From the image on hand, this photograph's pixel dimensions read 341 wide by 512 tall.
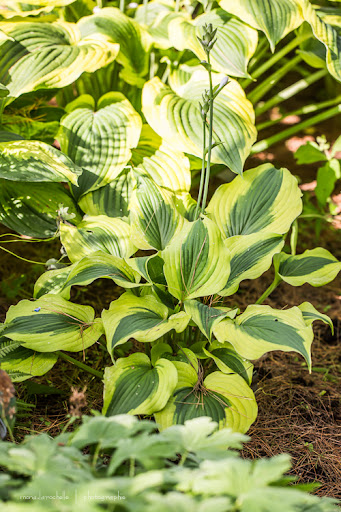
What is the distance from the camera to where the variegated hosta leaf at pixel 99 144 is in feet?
5.60

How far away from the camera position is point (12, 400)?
35.6 inches

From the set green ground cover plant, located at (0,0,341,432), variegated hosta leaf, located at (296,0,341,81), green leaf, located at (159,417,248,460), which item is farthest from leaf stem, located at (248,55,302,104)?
green leaf, located at (159,417,248,460)

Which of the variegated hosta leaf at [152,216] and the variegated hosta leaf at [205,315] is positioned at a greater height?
the variegated hosta leaf at [152,216]

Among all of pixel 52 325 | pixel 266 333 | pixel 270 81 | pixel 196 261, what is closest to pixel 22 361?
pixel 52 325

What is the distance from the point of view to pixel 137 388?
1.17 metres

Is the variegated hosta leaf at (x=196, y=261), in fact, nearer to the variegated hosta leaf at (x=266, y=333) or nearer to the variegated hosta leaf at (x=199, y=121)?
the variegated hosta leaf at (x=266, y=333)

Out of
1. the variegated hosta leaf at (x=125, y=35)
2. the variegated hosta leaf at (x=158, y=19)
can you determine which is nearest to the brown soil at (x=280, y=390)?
the variegated hosta leaf at (x=125, y=35)

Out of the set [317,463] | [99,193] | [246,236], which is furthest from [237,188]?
[317,463]

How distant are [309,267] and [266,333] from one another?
16.5 inches

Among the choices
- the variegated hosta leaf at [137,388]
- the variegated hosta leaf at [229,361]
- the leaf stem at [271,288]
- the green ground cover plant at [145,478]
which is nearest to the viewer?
the green ground cover plant at [145,478]

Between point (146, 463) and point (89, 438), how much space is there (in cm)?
11

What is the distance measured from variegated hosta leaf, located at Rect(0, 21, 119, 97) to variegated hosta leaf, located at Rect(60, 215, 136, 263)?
0.54 meters

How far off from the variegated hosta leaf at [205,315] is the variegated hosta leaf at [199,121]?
55 centimetres

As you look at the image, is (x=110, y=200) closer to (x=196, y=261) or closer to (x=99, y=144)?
(x=99, y=144)
